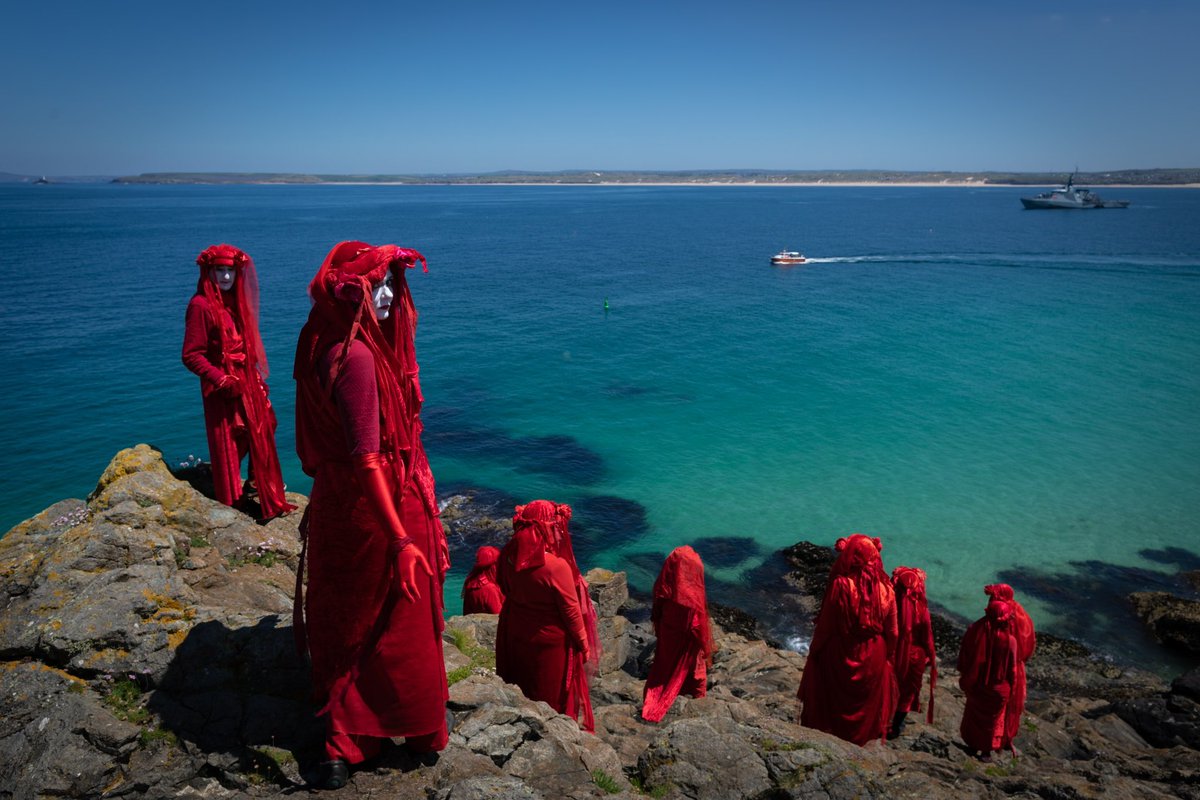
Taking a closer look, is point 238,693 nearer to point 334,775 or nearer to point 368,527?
point 334,775

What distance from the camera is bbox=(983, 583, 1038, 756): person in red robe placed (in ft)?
25.8

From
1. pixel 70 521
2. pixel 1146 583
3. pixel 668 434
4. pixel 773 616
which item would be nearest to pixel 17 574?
pixel 70 521

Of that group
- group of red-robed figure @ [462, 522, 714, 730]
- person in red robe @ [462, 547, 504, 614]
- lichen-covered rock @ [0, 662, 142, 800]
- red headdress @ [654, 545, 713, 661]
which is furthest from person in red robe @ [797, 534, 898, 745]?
lichen-covered rock @ [0, 662, 142, 800]

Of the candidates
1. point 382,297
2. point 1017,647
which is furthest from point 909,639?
point 382,297

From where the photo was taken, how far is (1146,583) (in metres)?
16.6

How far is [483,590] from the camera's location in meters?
9.37

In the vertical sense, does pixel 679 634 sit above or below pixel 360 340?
below

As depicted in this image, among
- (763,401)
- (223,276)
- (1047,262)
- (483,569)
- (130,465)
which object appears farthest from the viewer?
(1047,262)

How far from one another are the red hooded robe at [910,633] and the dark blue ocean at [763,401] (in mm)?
8214

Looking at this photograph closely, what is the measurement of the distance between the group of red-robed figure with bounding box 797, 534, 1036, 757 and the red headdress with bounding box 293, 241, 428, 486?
461cm

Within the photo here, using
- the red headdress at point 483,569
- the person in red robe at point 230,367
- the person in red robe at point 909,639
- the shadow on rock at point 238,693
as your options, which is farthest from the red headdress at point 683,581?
the person in red robe at point 230,367

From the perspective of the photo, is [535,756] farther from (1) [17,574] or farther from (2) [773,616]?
(2) [773,616]

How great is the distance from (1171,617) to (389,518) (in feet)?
55.9

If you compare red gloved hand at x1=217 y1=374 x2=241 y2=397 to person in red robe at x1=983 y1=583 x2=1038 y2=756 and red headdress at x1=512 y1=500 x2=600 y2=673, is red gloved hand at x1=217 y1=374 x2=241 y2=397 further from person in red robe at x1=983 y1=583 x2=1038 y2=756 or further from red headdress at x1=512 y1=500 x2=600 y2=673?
person in red robe at x1=983 y1=583 x2=1038 y2=756
